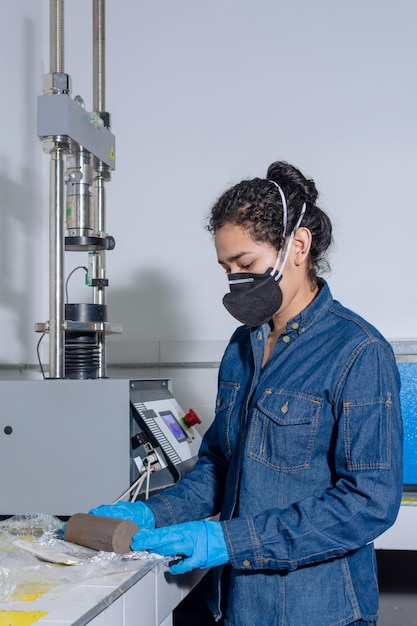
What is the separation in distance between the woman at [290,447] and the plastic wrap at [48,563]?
4cm

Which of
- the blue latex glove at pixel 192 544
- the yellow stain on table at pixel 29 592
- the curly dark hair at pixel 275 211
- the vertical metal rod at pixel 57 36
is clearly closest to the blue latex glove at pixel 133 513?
the blue latex glove at pixel 192 544

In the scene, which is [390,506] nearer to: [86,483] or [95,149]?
[86,483]

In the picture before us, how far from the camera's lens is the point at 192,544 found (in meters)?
1.05

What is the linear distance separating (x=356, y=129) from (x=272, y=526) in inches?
70.6

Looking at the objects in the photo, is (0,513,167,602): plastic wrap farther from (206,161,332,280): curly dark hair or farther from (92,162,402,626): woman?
(206,161,332,280): curly dark hair

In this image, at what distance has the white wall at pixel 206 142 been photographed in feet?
8.11

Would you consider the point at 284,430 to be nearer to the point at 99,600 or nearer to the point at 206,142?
the point at 99,600

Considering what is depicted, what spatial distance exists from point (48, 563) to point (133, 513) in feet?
0.56

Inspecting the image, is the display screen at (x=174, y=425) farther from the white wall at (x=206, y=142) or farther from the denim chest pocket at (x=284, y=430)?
the white wall at (x=206, y=142)

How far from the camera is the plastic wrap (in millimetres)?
977

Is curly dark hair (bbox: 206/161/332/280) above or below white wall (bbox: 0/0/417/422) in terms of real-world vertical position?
below

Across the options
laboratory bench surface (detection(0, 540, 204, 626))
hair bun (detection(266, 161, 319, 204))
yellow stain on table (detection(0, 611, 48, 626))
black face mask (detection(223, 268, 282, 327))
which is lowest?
laboratory bench surface (detection(0, 540, 204, 626))

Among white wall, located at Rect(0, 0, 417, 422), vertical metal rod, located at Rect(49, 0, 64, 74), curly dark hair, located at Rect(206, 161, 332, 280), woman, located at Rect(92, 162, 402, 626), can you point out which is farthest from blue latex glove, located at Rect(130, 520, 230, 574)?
white wall, located at Rect(0, 0, 417, 422)

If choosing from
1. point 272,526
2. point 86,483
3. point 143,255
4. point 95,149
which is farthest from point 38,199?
point 272,526
